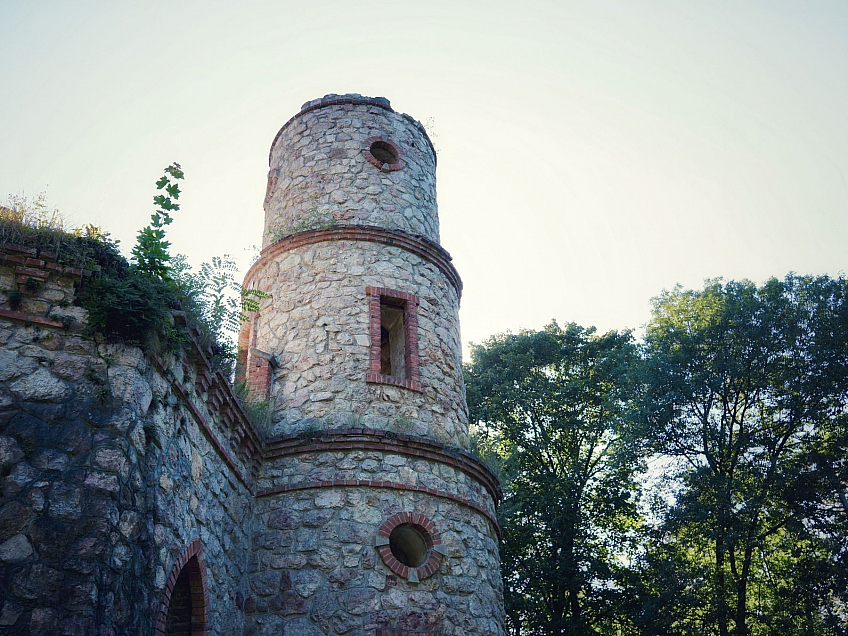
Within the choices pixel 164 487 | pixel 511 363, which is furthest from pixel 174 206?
pixel 511 363

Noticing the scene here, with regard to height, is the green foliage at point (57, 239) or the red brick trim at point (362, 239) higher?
the red brick trim at point (362, 239)

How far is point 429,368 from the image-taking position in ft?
28.8

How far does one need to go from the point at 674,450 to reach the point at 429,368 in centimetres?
1002

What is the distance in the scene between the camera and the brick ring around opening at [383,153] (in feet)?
34.0

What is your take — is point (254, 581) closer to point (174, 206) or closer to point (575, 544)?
point (174, 206)

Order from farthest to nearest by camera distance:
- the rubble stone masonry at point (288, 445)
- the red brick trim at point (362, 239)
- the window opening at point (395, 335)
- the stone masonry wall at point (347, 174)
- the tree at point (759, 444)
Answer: the tree at point (759, 444) < the stone masonry wall at point (347, 174) < the red brick trim at point (362, 239) < the window opening at point (395, 335) < the rubble stone masonry at point (288, 445)

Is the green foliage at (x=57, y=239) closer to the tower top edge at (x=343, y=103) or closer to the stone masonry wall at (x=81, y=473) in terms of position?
the stone masonry wall at (x=81, y=473)

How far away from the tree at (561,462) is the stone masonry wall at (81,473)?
10.7 m

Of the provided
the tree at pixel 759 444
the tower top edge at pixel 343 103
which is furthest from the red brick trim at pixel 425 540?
the tree at pixel 759 444

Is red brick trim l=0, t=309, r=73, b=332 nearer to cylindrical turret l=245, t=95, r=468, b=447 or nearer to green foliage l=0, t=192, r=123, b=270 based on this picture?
green foliage l=0, t=192, r=123, b=270

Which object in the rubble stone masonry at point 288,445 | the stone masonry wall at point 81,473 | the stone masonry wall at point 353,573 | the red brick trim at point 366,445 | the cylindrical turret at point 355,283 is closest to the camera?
the stone masonry wall at point 81,473

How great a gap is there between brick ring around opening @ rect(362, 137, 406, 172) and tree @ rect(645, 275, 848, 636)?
9.21m

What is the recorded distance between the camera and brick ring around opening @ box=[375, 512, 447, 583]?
7.05 meters

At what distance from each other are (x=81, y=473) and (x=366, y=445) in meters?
3.65
